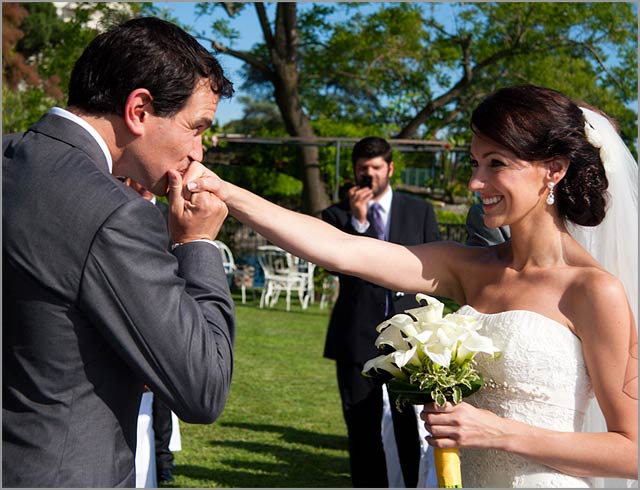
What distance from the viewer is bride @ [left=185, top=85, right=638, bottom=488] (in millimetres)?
2793

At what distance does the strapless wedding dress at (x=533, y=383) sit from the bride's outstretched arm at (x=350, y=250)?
1.14 ft

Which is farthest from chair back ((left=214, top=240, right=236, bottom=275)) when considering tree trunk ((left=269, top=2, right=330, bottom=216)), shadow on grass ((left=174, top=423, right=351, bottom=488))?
shadow on grass ((left=174, top=423, right=351, bottom=488))

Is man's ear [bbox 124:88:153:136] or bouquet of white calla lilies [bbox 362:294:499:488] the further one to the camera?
bouquet of white calla lilies [bbox 362:294:499:488]

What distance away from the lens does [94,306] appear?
1990 millimetres

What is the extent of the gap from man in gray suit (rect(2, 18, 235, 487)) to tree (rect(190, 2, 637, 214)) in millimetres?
17258

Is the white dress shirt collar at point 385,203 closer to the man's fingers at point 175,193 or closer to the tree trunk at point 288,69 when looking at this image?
the man's fingers at point 175,193

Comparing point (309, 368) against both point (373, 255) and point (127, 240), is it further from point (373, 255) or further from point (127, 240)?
point (127, 240)

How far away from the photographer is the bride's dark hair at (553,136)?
2957 millimetres

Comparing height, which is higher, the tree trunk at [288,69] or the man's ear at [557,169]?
the tree trunk at [288,69]

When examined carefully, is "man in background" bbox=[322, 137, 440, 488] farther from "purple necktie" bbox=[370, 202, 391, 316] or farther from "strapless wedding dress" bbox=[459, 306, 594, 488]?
"strapless wedding dress" bbox=[459, 306, 594, 488]

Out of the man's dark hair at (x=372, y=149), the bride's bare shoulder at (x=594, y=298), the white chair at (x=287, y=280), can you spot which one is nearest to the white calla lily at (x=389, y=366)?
the bride's bare shoulder at (x=594, y=298)

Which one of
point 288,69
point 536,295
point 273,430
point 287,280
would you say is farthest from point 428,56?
point 536,295

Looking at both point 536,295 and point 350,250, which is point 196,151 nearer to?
point 350,250

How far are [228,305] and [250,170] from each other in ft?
62.7
